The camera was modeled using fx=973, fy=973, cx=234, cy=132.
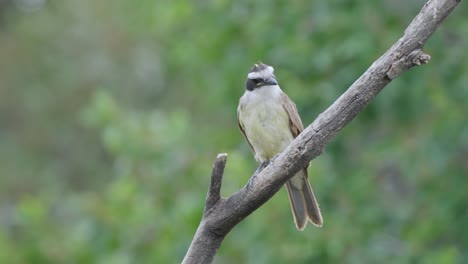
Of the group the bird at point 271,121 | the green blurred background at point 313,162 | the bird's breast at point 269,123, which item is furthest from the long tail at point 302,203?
the green blurred background at point 313,162

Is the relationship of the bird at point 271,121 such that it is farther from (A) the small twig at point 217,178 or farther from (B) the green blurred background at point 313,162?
(B) the green blurred background at point 313,162

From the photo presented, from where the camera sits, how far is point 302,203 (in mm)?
6309

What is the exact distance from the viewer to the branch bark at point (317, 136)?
15.4 ft

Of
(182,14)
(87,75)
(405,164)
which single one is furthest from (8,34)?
(405,164)

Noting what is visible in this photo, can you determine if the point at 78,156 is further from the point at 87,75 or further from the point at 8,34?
the point at 8,34

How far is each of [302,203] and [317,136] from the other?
1545mm

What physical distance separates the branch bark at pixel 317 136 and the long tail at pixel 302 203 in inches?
48.4

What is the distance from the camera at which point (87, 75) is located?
1493cm

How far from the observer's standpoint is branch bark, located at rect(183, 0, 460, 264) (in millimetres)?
4684

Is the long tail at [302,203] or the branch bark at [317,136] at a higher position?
the long tail at [302,203]

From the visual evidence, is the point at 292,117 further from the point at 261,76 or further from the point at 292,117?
the point at 261,76

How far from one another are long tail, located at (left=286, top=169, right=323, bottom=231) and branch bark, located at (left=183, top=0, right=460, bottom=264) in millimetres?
1231

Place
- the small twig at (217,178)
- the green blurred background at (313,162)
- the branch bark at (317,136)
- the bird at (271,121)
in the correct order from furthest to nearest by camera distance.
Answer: the green blurred background at (313,162), the bird at (271,121), the small twig at (217,178), the branch bark at (317,136)

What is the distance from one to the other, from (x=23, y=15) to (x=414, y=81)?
938 cm
